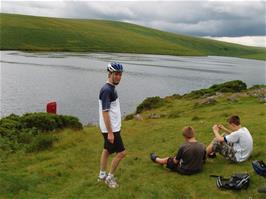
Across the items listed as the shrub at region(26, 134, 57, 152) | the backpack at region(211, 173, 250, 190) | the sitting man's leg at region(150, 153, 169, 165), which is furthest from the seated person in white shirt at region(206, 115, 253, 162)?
the shrub at region(26, 134, 57, 152)

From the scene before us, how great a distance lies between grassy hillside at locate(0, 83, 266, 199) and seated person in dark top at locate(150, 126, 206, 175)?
0.23m

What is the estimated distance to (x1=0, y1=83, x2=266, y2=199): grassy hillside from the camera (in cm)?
1082

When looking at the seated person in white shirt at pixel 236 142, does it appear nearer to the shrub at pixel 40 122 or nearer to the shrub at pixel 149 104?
the shrub at pixel 40 122

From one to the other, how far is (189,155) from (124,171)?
233cm

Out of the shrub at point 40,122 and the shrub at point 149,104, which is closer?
the shrub at point 40,122

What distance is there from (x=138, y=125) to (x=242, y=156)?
40.7ft

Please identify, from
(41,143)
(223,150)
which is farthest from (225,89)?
(223,150)

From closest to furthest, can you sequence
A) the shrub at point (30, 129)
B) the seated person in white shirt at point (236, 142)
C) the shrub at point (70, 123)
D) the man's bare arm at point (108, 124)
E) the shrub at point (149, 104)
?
the man's bare arm at point (108, 124)
the seated person in white shirt at point (236, 142)
the shrub at point (30, 129)
the shrub at point (70, 123)
the shrub at point (149, 104)

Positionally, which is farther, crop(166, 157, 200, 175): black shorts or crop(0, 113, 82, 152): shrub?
crop(0, 113, 82, 152): shrub

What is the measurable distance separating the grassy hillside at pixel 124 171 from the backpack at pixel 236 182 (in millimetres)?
148

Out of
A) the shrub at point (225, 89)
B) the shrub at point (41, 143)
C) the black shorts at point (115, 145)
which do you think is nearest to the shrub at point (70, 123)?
the shrub at point (41, 143)

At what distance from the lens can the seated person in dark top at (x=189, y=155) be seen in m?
11.9

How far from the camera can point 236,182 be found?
10.6 meters

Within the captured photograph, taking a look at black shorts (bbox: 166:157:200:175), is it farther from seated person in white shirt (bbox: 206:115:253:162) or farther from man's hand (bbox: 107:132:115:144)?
man's hand (bbox: 107:132:115:144)
